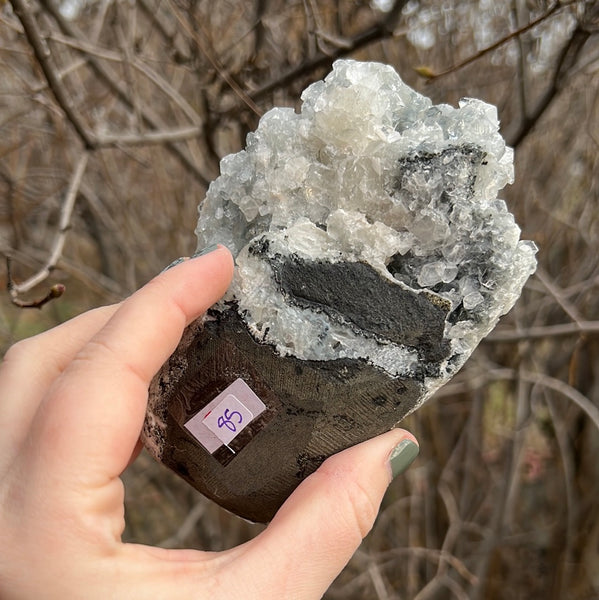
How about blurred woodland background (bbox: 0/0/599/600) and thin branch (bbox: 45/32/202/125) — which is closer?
thin branch (bbox: 45/32/202/125)

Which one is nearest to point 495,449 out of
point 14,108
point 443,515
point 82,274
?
point 443,515

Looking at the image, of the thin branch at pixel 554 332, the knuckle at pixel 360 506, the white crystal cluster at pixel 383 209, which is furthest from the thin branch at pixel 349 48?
the knuckle at pixel 360 506

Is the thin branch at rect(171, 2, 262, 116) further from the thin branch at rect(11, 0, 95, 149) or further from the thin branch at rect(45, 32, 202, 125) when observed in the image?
the thin branch at rect(11, 0, 95, 149)

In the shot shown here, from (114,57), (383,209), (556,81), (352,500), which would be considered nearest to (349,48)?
(556,81)

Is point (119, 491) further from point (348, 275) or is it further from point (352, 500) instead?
point (348, 275)

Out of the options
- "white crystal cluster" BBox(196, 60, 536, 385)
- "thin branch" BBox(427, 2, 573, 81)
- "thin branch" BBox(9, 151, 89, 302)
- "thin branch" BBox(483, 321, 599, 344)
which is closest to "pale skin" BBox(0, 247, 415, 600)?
"white crystal cluster" BBox(196, 60, 536, 385)

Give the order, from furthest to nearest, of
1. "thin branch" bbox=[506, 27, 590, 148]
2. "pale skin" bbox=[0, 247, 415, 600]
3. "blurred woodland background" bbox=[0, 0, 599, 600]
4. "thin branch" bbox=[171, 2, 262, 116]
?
1. "blurred woodland background" bbox=[0, 0, 599, 600]
2. "thin branch" bbox=[171, 2, 262, 116]
3. "thin branch" bbox=[506, 27, 590, 148]
4. "pale skin" bbox=[0, 247, 415, 600]

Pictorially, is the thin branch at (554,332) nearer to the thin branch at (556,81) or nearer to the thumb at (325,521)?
the thin branch at (556,81)
